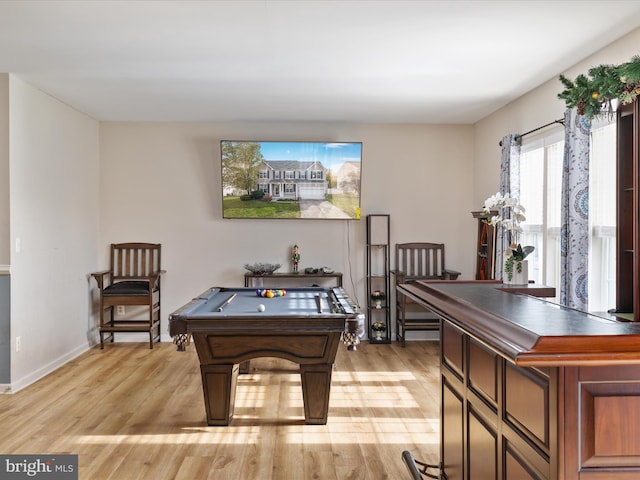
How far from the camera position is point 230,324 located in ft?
10.8

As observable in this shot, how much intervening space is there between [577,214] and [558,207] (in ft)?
2.56

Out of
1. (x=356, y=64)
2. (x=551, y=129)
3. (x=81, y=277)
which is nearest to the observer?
(x=356, y=64)

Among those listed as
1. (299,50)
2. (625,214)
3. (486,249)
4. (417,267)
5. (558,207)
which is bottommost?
(417,267)

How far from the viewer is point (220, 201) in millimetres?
6480

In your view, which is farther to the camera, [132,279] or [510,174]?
[132,279]

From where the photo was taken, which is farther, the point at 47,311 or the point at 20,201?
the point at 47,311

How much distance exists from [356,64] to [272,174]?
2.31 m

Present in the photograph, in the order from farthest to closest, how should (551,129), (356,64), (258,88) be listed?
1. (258,88)
2. (551,129)
3. (356,64)

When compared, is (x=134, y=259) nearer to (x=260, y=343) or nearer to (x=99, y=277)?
(x=99, y=277)

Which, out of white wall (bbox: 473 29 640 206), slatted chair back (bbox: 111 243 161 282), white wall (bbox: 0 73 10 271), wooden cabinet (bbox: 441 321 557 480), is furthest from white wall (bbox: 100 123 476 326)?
wooden cabinet (bbox: 441 321 557 480)

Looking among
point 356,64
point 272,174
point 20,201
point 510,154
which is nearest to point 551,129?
point 510,154

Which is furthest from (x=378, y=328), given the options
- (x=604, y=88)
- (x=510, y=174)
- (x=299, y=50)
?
(x=604, y=88)

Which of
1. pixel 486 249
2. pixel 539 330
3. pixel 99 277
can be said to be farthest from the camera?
pixel 99 277

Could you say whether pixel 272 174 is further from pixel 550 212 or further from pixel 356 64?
pixel 550 212
